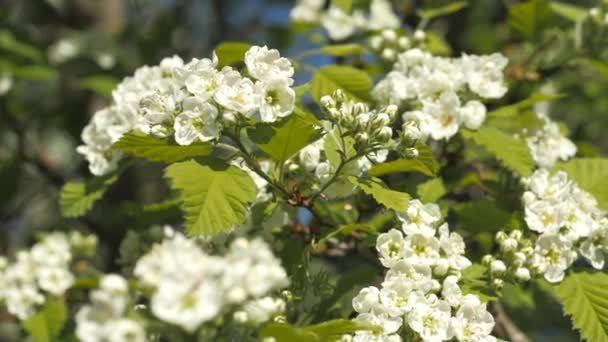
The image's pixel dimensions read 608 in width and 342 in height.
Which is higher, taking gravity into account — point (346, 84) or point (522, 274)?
point (346, 84)

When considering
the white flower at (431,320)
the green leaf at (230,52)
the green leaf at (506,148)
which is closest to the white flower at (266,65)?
the green leaf at (230,52)

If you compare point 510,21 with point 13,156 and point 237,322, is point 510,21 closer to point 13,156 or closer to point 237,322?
point 237,322

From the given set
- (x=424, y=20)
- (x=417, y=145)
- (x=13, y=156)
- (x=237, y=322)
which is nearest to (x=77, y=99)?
(x=13, y=156)

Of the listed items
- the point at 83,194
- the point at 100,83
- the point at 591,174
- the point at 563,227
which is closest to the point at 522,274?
the point at 563,227

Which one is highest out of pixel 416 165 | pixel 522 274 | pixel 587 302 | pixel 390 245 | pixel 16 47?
pixel 16 47

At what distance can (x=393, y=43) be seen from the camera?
11.9ft

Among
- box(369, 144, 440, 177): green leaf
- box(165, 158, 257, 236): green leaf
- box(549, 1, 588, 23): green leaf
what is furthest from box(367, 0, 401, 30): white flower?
box(165, 158, 257, 236): green leaf

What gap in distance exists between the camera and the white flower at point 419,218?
2529 mm

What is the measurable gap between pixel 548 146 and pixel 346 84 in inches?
35.7

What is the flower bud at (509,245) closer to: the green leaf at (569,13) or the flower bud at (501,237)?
the flower bud at (501,237)

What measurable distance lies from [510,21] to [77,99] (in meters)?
3.37

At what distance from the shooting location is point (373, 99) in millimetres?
3162

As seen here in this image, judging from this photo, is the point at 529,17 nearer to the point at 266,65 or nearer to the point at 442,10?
the point at 442,10

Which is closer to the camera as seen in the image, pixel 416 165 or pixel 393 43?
pixel 416 165
